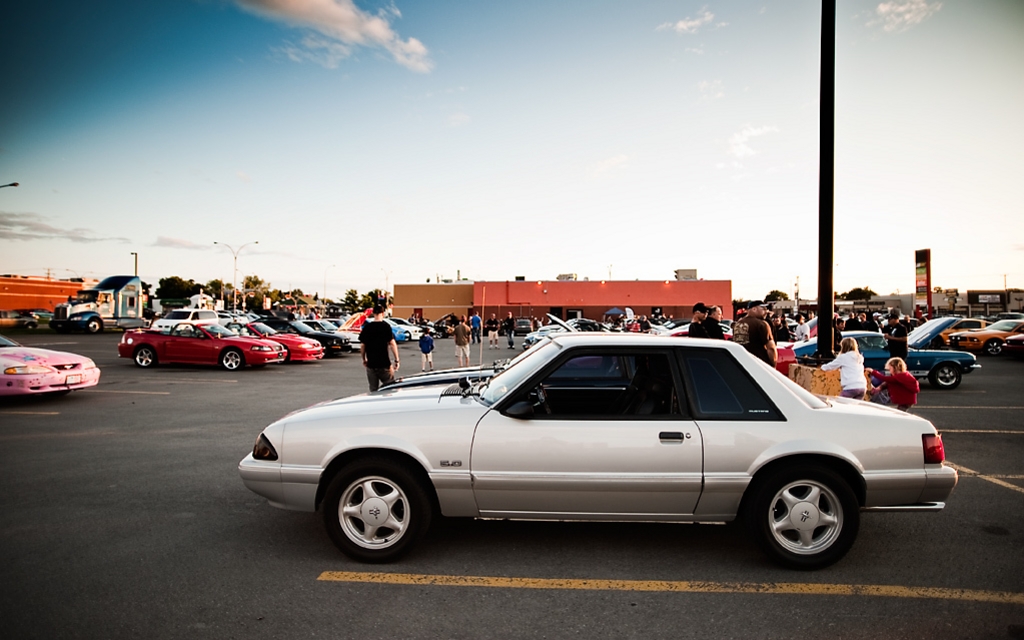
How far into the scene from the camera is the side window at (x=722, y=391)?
3.71 metres

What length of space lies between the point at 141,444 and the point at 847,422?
7542 millimetres

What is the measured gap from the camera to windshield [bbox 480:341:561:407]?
3.90 meters

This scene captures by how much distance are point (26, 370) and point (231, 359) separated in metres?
6.78

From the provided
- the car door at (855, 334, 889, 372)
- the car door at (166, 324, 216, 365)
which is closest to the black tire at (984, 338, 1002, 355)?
the car door at (855, 334, 889, 372)

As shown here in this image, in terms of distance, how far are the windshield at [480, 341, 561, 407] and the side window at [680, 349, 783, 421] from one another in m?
0.92

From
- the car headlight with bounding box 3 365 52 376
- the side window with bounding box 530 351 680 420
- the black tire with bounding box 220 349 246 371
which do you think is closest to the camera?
the side window with bounding box 530 351 680 420

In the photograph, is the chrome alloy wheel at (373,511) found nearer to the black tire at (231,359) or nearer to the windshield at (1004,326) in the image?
the black tire at (231,359)

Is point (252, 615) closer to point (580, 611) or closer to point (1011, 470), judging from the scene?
point (580, 611)

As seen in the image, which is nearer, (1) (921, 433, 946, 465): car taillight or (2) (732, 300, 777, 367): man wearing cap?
(1) (921, 433, 946, 465): car taillight

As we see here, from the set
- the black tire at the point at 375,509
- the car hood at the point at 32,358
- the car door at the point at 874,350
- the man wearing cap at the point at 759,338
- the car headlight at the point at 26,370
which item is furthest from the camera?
the car door at the point at 874,350

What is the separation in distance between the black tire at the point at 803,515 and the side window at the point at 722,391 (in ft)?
1.32

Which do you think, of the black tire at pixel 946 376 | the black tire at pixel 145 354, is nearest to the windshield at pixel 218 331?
the black tire at pixel 145 354

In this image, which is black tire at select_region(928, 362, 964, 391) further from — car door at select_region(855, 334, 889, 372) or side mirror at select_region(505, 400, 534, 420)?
side mirror at select_region(505, 400, 534, 420)

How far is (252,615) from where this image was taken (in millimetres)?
3104
